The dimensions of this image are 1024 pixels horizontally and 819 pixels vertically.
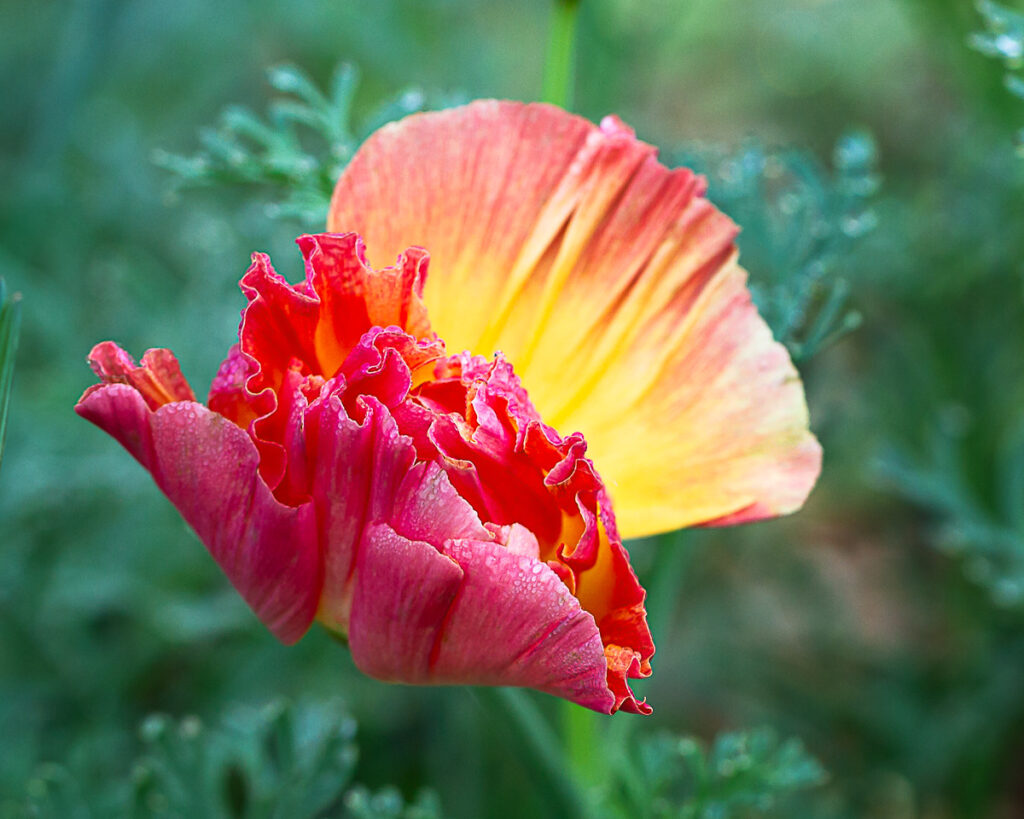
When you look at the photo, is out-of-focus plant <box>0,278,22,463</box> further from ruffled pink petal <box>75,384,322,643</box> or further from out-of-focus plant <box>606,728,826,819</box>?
out-of-focus plant <box>606,728,826,819</box>

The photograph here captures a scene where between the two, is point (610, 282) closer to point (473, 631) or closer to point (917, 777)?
point (473, 631)

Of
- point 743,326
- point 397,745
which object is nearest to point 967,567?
point 397,745

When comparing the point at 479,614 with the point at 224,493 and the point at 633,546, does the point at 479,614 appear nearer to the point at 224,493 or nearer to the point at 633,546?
the point at 224,493

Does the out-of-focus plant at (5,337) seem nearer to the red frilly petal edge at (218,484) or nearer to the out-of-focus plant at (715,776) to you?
the red frilly petal edge at (218,484)

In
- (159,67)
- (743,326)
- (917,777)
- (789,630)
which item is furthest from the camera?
(159,67)

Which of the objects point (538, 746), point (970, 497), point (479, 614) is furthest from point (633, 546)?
point (479, 614)

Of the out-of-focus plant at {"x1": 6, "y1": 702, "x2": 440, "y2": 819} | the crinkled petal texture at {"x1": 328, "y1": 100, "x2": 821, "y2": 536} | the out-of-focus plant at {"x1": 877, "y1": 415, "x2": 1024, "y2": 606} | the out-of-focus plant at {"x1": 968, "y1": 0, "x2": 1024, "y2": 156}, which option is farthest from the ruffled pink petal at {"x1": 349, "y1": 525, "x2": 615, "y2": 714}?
the out-of-focus plant at {"x1": 877, "y1": 415, "x2": 1024, "y2": 606}
